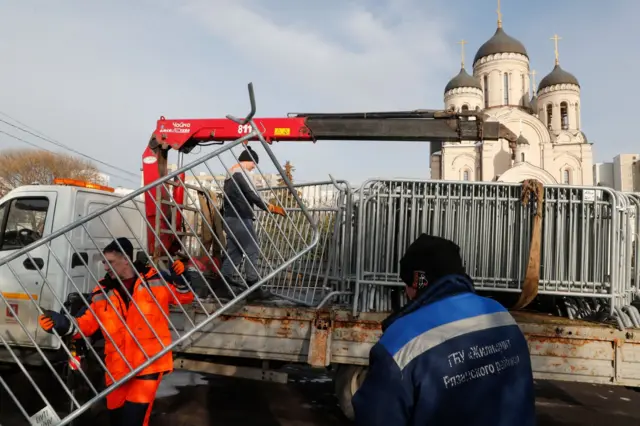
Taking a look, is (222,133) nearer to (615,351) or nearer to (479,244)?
(479,244)

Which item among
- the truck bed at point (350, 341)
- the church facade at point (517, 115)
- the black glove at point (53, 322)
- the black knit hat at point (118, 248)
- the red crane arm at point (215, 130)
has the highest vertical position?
the church facade at point (517, 115)

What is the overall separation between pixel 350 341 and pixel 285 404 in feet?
5.84

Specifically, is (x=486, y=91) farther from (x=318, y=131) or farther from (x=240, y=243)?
(x=240, y=243)

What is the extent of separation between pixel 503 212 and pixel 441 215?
605 mm

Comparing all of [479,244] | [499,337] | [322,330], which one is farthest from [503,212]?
[499,337]

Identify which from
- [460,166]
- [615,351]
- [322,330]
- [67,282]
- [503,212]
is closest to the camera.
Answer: [615,351]

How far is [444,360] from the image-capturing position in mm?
1396

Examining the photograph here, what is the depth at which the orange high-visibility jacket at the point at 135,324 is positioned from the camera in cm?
290

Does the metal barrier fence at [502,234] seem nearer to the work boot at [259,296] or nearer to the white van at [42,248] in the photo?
the work boot at [259,296]

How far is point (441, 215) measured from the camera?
175 inches

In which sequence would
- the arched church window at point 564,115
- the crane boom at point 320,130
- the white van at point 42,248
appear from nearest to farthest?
the white van at point 42,248
the crane boom at point 320,130
the arched church window at point 564,115

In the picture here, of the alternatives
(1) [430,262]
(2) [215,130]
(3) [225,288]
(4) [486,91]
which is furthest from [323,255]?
(4) [486,91]

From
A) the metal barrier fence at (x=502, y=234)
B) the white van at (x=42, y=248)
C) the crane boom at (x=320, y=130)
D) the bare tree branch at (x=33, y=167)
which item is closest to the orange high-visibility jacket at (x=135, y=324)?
the white van at (x=42, y=248)

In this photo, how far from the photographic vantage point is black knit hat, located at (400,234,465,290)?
1.57m
